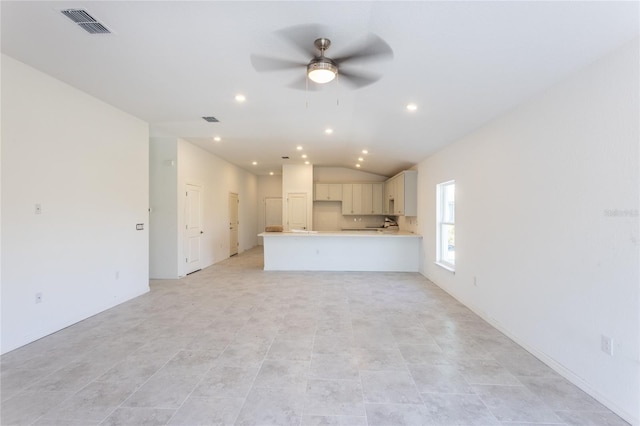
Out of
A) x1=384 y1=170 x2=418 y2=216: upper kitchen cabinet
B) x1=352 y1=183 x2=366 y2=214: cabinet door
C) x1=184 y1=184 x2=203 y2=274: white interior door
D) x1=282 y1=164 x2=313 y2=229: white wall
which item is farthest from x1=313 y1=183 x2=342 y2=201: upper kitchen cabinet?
x1=184 y1=184 x2=203 y2=274: white interior door

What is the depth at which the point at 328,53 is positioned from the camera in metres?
2.43

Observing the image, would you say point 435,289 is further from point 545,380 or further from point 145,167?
point 145,167

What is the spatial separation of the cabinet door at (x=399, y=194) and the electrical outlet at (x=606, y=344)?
4.89 meters

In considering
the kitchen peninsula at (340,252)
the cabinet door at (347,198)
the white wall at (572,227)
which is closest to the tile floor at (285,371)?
the white wall at (572,227)

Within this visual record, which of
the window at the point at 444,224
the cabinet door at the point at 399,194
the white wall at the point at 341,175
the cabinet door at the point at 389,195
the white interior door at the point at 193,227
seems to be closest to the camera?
the window at the point at 444,224

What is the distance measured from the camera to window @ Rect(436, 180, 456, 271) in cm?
516

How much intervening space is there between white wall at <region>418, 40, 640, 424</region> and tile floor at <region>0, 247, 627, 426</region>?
0.93 ft

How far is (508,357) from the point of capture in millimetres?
2672

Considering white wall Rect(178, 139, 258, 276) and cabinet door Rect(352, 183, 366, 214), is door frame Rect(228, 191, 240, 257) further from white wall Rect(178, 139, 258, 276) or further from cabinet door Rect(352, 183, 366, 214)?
cabinet door Rect(352, 183, 366, 214)

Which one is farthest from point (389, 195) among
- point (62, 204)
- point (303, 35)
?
point (62, 204)

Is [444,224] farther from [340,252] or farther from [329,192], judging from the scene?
[329,192]

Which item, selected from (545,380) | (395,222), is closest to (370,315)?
(545,380)

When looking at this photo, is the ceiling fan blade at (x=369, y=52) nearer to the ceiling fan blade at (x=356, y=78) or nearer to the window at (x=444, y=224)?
the ceiling fan blade at (x=356, y=78)

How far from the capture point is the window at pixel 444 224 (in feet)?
16.9
